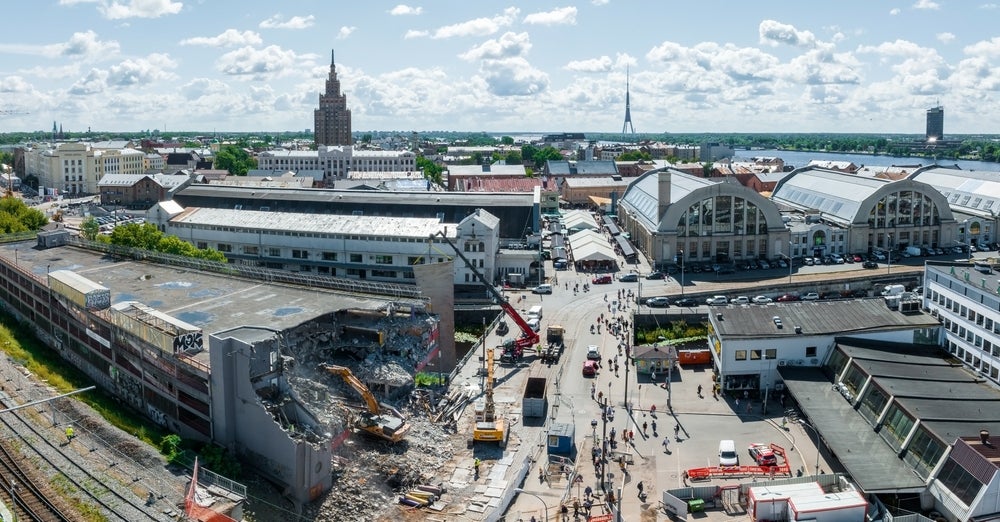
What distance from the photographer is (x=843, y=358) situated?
127 feet

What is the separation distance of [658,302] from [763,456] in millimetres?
25779

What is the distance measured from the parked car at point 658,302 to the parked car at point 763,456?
24037 mm

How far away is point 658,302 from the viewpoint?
192 ft

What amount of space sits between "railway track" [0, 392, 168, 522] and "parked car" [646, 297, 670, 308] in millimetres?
38413

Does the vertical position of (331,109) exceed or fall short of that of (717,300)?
it exceeds it

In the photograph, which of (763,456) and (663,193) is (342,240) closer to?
(663,193)

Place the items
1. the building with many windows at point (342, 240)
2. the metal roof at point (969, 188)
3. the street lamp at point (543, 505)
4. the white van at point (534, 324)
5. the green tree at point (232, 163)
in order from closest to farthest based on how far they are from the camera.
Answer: the street lamp at point (543, 505) < the white van at point (534, 324) < the building with many windows at point (342, 240) < the metal roof at point (969, 188) < the green tree at point (232, 163)

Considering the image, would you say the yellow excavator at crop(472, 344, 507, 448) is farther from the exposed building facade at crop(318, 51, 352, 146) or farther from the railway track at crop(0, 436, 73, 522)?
the exposed building facade at crop(318, 51, 352, 146)

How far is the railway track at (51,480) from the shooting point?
27.6m

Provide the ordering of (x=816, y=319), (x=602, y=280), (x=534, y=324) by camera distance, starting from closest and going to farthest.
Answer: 1. (x=816, y=319)
2. (x=534, y=324)
3. (x=602, y=280)

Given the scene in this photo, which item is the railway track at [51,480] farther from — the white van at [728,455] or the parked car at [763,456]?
the parked car at [763,456]

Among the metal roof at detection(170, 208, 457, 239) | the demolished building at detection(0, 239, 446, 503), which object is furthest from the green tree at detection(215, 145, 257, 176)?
the demolished building at detection(0, 239, 446, 503)

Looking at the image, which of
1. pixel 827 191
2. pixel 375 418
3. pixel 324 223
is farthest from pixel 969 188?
pixel 375 418

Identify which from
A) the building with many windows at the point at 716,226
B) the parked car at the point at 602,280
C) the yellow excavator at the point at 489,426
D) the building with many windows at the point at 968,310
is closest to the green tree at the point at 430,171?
the building with many windows at the point at 716,226
